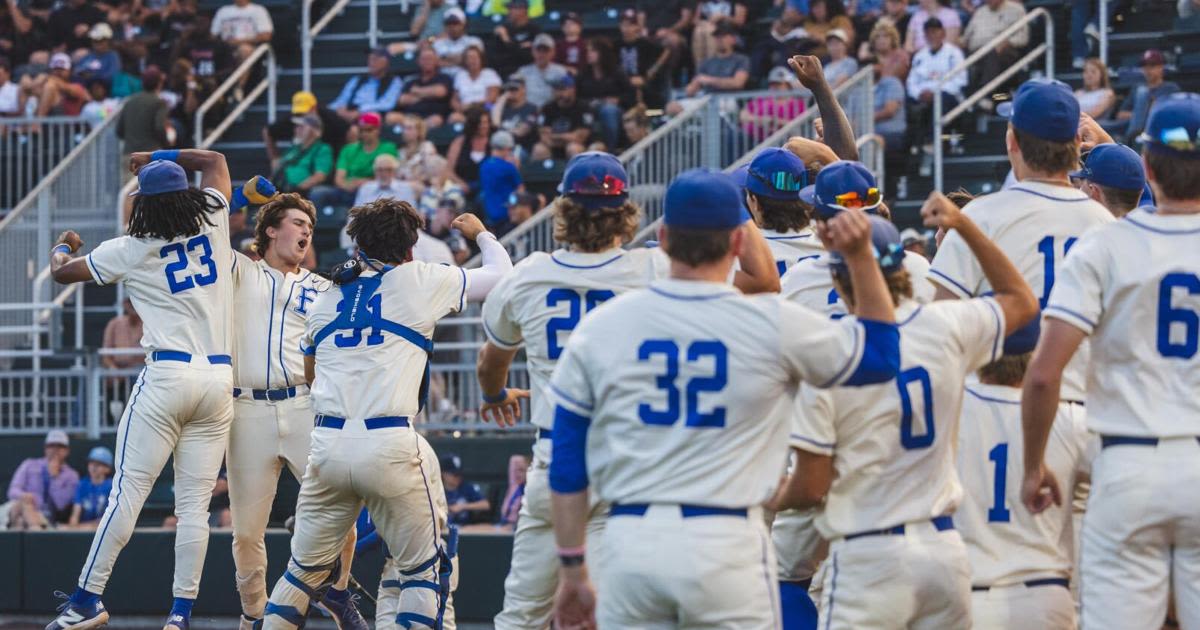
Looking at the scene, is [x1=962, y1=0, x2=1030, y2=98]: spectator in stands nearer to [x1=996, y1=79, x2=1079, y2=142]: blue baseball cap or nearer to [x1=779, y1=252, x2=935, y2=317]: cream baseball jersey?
[x1=779, y1=252, x2=935, y2=317]: cream baseball jersey

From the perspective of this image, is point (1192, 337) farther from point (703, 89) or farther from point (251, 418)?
point (703, 89)

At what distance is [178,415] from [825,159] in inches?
144

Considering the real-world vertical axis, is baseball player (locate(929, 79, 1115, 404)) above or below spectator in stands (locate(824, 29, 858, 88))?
below

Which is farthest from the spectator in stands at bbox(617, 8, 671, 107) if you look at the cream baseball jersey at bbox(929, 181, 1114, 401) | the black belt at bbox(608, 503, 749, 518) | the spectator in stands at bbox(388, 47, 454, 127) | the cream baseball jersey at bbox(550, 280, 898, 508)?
the black belt at bbox(608, 503, 749, 518)

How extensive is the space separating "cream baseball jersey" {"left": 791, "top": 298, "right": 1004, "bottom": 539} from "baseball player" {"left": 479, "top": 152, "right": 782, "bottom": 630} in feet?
4.83

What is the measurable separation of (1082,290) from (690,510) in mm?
1609

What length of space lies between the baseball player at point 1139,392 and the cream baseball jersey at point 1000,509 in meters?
0.24

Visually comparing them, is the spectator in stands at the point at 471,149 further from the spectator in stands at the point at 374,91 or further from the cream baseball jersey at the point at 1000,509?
the cream baseball jersey at the point at 1000,509

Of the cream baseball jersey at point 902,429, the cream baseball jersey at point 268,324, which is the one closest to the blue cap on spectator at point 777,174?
the cream baseball jersey at point 902,429

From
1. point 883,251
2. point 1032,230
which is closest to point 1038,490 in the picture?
point 883,251

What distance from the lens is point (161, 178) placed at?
30.2 ft

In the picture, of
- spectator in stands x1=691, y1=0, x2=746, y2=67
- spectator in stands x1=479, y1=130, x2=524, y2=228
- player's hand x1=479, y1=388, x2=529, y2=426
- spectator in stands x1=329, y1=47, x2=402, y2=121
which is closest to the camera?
player's hand x1=479, y1=388, x2=529, y2=426

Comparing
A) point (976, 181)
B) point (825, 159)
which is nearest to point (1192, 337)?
point (825, 159)

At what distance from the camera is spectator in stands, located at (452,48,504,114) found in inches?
756
